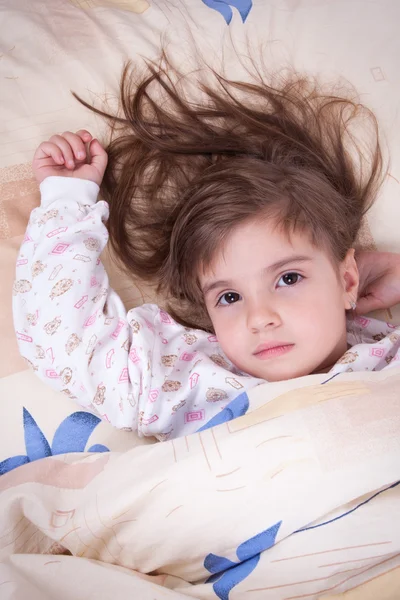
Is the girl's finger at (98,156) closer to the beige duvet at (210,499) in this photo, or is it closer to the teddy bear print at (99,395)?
the beige duvet at (210,499)

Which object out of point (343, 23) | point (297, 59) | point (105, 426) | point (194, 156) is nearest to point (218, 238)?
point (194, 156)

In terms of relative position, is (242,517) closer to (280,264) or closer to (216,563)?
(216,563)

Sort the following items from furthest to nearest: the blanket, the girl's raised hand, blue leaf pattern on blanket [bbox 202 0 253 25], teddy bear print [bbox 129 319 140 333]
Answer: blue leaf pattern on blanket [bbox 202 0 253 25] < the girl's raised hand < teddy bear print [bbox 129 319 140 333] < the blanket

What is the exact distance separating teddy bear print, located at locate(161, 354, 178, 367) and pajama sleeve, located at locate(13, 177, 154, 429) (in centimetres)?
4

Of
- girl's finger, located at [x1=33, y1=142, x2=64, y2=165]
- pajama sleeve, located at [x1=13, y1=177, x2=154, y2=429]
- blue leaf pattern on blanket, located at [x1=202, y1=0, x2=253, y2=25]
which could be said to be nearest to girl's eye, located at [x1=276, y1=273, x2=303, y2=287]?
pajama sleeve, located at [x1=13, y1=177, x2=154, y2=429]

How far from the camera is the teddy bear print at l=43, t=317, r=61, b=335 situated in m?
1.06

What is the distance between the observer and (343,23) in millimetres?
1358

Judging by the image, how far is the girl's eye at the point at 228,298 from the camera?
1.10 metres

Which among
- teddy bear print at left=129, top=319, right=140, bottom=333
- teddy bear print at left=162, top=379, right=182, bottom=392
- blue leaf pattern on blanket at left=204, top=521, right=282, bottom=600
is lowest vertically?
blue leaf pattern on blanket at left=204, top=521, right=282, bottom=600

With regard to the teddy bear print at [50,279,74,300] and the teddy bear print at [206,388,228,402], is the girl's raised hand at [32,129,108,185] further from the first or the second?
the teddy bear print at [206,388,228,402]

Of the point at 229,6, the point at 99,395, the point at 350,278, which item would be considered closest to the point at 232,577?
the point at 99,395

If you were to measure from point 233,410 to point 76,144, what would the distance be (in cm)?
56

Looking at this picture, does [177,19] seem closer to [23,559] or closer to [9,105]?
[9,105]

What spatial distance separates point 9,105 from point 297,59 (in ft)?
1.84
